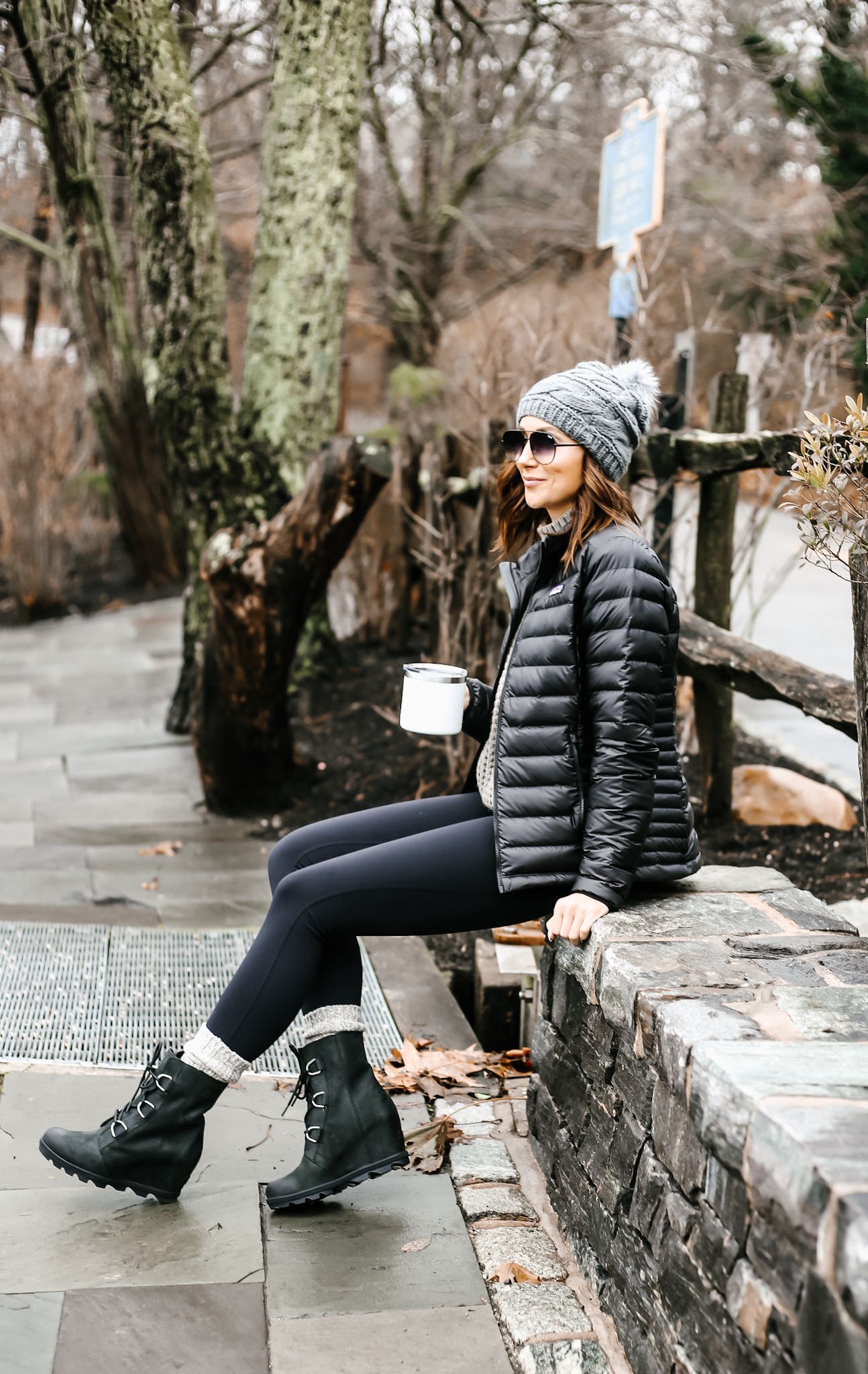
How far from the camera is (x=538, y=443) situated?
2.77m

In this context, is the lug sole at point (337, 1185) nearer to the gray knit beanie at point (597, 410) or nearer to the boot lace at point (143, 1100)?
the boot lace at point (143, 1100)

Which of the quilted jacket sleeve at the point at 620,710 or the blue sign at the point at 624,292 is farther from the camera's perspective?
the blue sign at the point at 624,292

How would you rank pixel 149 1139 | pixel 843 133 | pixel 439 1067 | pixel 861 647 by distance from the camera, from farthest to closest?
pixel 843 133, pixel 439 1067, pixel 149 1139, pixel 861 647

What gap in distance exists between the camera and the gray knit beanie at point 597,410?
2750 millimetres

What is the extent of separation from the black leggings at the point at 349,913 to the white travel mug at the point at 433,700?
0.25 metres

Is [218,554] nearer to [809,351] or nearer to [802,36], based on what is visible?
[809,351]

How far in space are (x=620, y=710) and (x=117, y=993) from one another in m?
2.13

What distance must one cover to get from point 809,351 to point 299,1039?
375 cm

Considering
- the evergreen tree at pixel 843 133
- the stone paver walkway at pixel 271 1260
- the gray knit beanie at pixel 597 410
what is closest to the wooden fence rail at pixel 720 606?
the gray knit beanie at pixel 597 410

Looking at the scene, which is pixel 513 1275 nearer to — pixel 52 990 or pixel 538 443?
pixel 538 443

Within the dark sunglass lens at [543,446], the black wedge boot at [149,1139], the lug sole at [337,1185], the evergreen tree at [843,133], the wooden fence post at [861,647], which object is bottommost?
the lug sole at [337,1185]

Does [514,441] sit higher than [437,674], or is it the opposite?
[514,441]

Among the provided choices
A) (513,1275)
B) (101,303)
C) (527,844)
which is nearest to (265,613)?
(527,844)

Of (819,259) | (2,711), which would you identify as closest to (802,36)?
(819,259)
